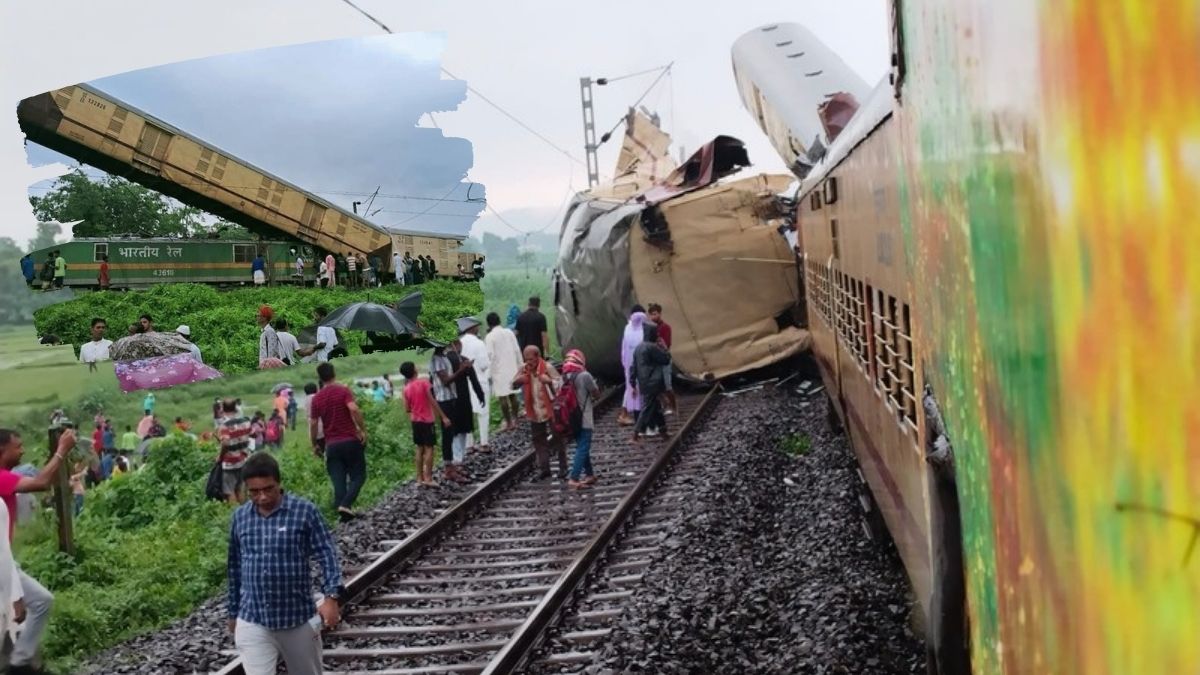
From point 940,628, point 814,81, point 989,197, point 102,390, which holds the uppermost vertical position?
point 814,81

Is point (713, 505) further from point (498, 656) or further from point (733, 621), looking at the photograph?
point (498, 656)

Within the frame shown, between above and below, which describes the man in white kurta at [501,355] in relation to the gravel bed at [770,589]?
above

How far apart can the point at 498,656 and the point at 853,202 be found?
3.42 m

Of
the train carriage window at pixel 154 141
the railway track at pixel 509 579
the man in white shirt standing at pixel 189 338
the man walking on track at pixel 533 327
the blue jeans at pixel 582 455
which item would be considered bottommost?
the railway track at pixel 509 579

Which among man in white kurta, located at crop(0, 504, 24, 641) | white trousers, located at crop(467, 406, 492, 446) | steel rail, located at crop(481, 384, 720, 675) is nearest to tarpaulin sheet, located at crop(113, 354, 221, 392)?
man in white kurta, located at crop(0, 504, 24, 641)

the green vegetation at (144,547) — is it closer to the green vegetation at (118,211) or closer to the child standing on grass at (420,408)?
the child standing on grass at (420,408)

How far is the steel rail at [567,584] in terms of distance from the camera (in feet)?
23.0

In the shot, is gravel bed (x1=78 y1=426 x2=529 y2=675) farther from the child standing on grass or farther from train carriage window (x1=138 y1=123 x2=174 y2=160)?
train carriage window (x1=138 y1=123 x2=174 y2=160)

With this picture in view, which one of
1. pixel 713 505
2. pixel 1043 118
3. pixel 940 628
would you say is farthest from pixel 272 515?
pixel 713 505

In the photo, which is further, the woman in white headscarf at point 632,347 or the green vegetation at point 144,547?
the woman in white headscarf at point 632,347

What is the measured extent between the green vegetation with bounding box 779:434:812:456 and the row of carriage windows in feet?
12.3

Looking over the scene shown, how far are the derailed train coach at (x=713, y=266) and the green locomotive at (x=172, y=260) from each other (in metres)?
10.1

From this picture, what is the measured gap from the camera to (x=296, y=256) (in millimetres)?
8141

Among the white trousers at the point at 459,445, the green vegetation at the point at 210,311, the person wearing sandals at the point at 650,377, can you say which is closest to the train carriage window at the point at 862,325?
the green vegetation at the point at 210,311
